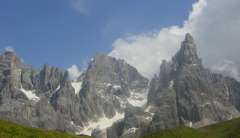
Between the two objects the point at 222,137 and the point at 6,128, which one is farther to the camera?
the point at 222,137

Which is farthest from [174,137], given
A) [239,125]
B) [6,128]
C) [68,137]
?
[6,128]

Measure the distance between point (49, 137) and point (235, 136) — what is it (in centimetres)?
7459

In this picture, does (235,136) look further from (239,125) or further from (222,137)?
(239,125)

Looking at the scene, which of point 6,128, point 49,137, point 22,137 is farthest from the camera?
point 49,137

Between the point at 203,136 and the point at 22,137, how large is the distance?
10732 cm

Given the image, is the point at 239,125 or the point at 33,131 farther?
the point at 239,125

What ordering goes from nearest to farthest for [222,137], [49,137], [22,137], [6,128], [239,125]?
[22,137] < [6,128] < [49,137] < [222,137] < [239,125]

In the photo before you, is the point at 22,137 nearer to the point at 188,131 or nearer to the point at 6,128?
the point at 6,128

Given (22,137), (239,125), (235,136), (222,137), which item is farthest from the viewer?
(239,125)

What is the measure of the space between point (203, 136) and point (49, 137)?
88.3 m

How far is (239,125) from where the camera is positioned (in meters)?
197

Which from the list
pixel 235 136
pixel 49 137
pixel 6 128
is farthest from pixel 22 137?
A: pixel 235 136

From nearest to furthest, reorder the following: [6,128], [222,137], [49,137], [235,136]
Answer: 1. [6,128]
2. [49,137]
3. [235,136]
4. [222,137]

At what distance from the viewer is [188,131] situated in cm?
19738
